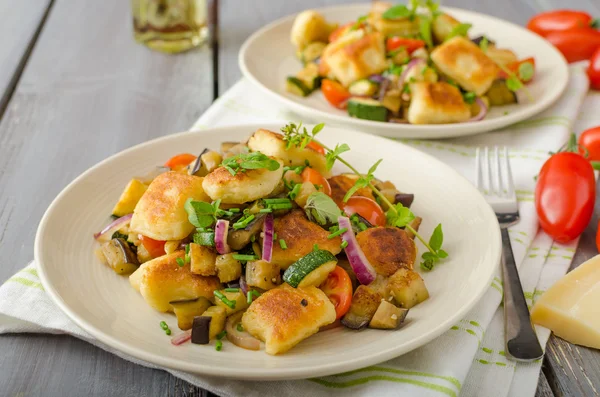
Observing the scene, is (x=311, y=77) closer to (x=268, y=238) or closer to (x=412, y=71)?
(x=412, y=71)

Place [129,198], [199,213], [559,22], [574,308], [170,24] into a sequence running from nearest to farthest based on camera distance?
1. [199,213]
2. [574,308]
3. [129,198]
4. [170,24]
5. [559,22]

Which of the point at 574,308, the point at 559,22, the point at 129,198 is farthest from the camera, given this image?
the point at 559,22

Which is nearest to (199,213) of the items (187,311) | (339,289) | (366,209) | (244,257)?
(244,257)

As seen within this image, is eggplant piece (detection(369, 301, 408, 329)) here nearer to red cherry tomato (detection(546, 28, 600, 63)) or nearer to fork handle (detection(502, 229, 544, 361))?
fork handle (detection(502, 229, 544, 361))

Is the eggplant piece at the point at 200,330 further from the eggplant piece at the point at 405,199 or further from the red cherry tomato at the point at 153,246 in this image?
the eggplant piece at the point at 405,199

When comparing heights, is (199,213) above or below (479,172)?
above

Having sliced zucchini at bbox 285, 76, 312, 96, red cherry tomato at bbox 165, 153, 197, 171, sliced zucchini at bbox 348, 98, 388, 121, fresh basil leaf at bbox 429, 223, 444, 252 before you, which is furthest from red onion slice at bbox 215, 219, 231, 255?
sliced zucchini at bbox 285, 76, 312, 96

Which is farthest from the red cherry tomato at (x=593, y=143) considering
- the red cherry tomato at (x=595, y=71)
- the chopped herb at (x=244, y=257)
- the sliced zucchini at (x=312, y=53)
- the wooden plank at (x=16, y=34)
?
the wooden plank at (x=16, y=34)
